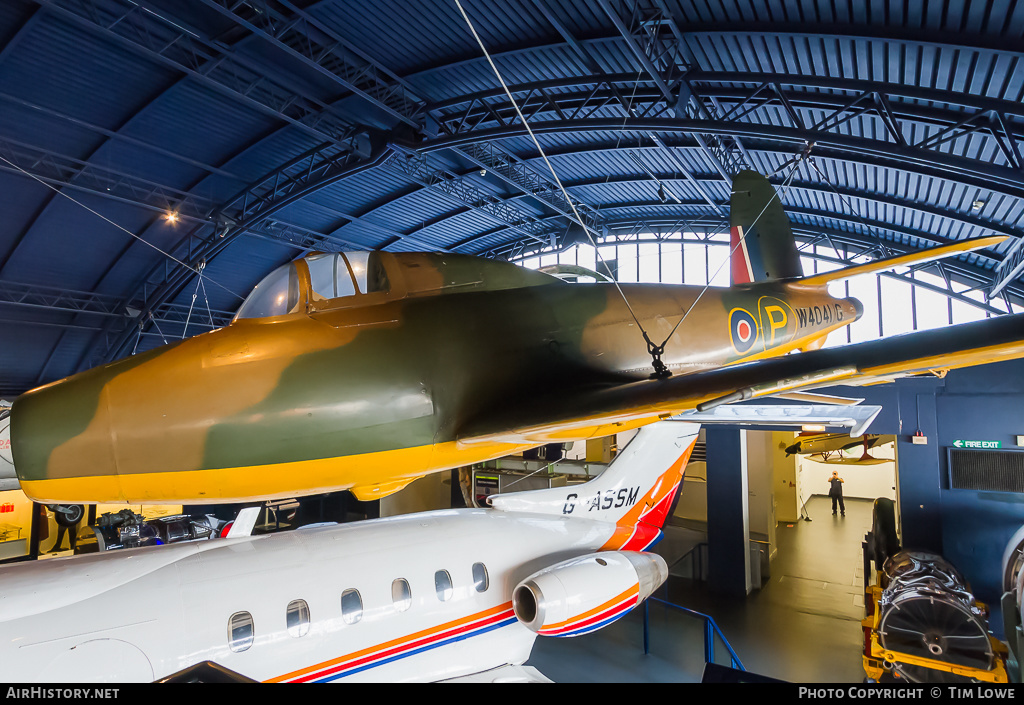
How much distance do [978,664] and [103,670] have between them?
9.48 m

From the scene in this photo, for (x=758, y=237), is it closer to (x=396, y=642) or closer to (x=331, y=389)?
(x=331, y=389)

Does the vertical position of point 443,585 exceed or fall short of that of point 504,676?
it exceeds it

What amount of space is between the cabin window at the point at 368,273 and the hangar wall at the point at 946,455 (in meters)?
9.94

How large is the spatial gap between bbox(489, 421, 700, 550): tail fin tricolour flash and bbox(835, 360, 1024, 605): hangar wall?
3.74m

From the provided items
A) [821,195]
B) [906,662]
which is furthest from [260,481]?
[821,195]

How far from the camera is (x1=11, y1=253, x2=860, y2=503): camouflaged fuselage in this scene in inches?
88.4

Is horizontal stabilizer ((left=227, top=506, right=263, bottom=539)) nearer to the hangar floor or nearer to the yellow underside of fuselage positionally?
the hangar floor

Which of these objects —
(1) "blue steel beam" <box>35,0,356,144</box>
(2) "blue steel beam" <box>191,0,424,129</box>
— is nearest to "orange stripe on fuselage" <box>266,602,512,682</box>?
(2) "blue steel beam" <box>191,0,424,129</box>

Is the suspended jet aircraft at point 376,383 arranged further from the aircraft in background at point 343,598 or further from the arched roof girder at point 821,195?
the arched roof girder at point 821,195

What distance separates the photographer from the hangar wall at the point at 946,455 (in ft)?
30.2

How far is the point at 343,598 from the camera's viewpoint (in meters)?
5.74

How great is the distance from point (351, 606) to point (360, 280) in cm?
429
